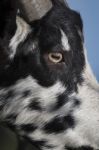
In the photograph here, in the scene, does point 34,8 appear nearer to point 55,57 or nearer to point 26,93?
point 55,57

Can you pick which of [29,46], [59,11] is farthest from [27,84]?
[59,11]

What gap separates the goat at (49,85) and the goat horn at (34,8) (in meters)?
0.03

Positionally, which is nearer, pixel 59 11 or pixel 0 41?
pixel 0 41

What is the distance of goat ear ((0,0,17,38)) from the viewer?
2275 mm

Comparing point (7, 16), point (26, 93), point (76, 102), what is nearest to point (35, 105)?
point (26, 93)

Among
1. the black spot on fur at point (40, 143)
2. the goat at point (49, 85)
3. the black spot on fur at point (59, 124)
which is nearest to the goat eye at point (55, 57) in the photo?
the goat at point (49, 85)

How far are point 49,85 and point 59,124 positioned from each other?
0.65 ft

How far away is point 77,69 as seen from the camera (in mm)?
2420

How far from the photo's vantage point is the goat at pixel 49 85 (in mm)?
2391

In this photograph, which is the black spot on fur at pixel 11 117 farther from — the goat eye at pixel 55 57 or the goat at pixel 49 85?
the goat eye at pixel 55 57

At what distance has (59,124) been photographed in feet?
8.02

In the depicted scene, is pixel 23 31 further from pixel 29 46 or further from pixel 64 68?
pixel 64 68

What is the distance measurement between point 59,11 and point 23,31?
0.22m

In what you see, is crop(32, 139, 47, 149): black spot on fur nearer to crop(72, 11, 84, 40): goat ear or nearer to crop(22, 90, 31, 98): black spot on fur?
crop(22, 90, 31, 98): black spot on fur
